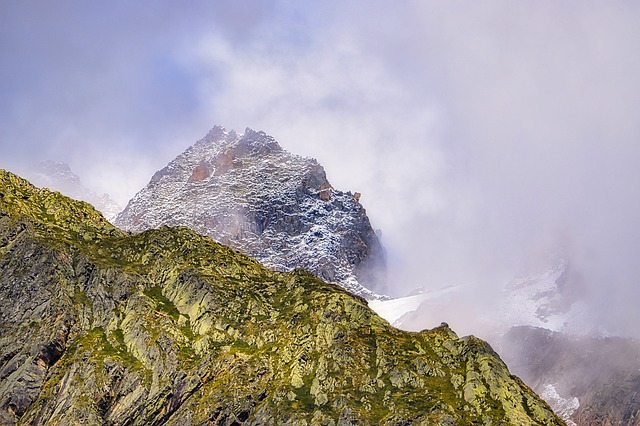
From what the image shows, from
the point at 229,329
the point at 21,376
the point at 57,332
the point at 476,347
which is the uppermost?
the point at 476,347

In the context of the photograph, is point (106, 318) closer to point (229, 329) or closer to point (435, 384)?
point (229, 329)

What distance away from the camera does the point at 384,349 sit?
188375 millimetres

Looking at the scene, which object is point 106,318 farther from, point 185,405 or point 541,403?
point 541,403

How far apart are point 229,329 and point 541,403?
7299cm

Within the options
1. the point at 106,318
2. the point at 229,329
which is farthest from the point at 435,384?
the point at 106,318

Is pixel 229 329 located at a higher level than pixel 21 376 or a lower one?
higher

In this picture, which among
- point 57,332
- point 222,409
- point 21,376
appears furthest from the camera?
point 57,332

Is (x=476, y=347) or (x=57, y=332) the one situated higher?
(x=476, y=347)

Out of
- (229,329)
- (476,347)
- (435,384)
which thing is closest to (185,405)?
(229,329)

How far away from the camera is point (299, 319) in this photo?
19838 centimetres

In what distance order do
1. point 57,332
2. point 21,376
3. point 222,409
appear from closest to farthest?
point 222,409 < point 21,376 < point 57,332

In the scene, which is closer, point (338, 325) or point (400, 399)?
point (400, 399)

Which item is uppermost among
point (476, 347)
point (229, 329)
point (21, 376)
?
point (476, 347)

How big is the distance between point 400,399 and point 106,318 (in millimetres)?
75317
